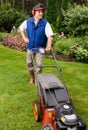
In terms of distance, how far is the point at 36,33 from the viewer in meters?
6.64

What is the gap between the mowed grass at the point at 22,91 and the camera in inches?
229

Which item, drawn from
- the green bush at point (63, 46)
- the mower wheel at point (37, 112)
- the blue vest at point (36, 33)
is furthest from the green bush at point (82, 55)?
the mower wheel at point (37, 112)

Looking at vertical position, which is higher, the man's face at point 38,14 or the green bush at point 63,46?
the man's face at point 38,14

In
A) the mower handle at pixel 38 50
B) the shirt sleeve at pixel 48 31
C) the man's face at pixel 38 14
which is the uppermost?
the man's face at pixel 38 14

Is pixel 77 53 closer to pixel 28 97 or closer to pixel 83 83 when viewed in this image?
pixel 83 83

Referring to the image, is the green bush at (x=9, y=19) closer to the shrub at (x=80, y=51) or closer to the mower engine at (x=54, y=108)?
the shrub at (x=80, y=51)

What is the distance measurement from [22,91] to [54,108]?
85.8 inches

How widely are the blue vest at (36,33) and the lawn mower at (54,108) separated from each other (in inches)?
41.9

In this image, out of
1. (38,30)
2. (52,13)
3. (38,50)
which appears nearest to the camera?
(38,50)

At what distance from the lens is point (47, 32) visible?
21.5ft

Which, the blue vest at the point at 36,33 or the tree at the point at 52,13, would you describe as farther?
the tree at the point at 52,13

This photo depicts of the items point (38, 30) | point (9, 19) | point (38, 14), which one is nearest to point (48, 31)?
point (38, 30)

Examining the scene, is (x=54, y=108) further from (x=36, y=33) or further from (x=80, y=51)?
(x=80, y=51)

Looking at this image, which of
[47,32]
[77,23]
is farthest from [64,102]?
[77,23]
